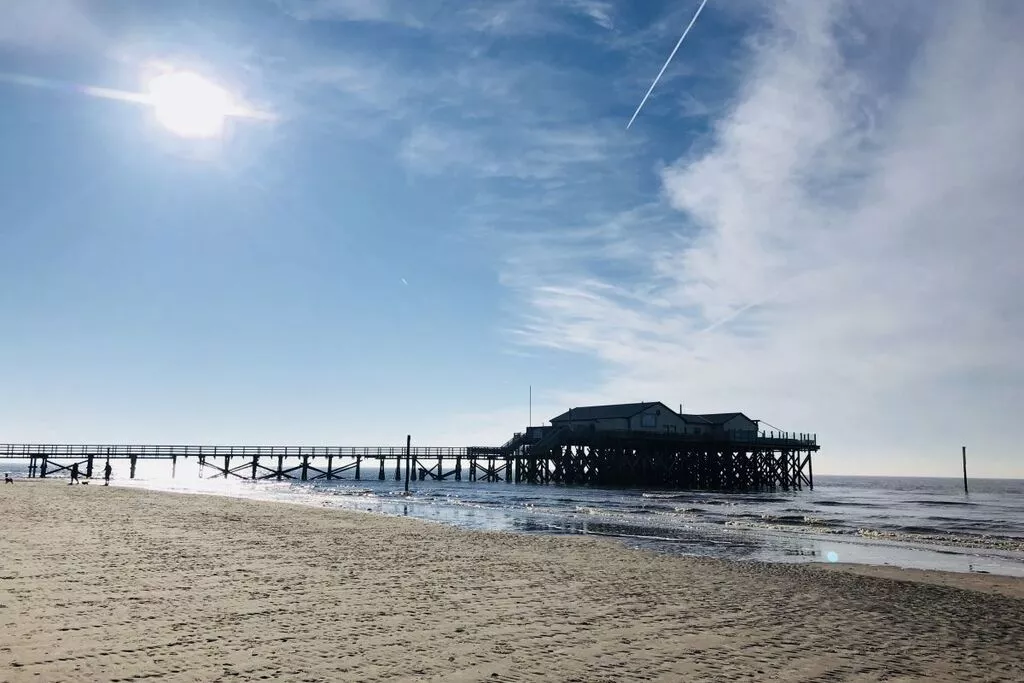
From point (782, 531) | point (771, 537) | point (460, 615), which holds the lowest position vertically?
point (782, 531)

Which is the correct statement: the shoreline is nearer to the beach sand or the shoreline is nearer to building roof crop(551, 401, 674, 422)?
the beach sand

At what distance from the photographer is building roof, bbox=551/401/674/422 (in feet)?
212

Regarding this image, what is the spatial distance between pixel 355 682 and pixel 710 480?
213ft

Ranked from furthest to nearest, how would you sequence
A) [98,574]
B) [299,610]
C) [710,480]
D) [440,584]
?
[710,480]
[440,584]
[98,574]
[299,610]

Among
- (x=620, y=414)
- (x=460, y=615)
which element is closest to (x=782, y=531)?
(x=460, y=615)

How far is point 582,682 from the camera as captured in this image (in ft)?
19.1

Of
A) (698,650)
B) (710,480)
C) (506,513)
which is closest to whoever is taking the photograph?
(698,650)

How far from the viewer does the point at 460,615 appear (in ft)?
27.2

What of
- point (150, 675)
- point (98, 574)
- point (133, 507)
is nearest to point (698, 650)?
point (150, 675)

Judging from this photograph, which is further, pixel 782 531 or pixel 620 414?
pixel 620 414

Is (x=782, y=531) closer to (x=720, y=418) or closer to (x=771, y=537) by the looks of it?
(x=771, y=537)

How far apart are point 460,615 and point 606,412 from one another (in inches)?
2357

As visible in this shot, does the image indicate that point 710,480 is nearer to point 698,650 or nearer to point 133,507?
point 133,507

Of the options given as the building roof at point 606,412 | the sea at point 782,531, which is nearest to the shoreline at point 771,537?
the sea at point 782,531
